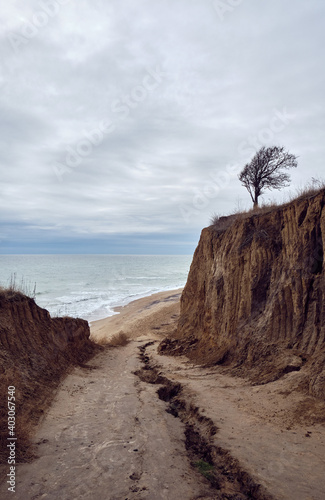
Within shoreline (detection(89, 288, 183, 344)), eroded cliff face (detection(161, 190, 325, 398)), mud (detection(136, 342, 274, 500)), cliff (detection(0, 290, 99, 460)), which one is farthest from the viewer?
shoreline (detection(89, 288, 183, 344))

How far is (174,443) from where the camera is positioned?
7.17 m

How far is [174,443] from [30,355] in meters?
6.08

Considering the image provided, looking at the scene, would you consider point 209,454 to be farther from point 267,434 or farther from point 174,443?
point 267,434

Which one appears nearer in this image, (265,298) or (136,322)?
(265,298)

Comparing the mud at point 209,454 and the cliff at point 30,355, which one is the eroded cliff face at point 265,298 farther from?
the cliff at point 30,355

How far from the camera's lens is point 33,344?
11539 millimetres

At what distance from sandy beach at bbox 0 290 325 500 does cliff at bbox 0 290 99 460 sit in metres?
0.50

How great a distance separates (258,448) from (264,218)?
952cm

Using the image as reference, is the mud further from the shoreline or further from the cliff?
the shoreline

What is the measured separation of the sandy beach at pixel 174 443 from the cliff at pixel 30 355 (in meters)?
0.50

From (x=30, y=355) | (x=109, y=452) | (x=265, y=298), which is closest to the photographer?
(x=109, y=452)

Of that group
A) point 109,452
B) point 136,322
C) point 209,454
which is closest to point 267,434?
point 209,454

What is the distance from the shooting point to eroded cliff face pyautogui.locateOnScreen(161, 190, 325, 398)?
10.0m

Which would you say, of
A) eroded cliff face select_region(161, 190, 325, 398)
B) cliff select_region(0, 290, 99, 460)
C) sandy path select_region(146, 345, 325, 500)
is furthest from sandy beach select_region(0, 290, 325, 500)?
eroded cliff face select_region(161, 190, 325, 398)
